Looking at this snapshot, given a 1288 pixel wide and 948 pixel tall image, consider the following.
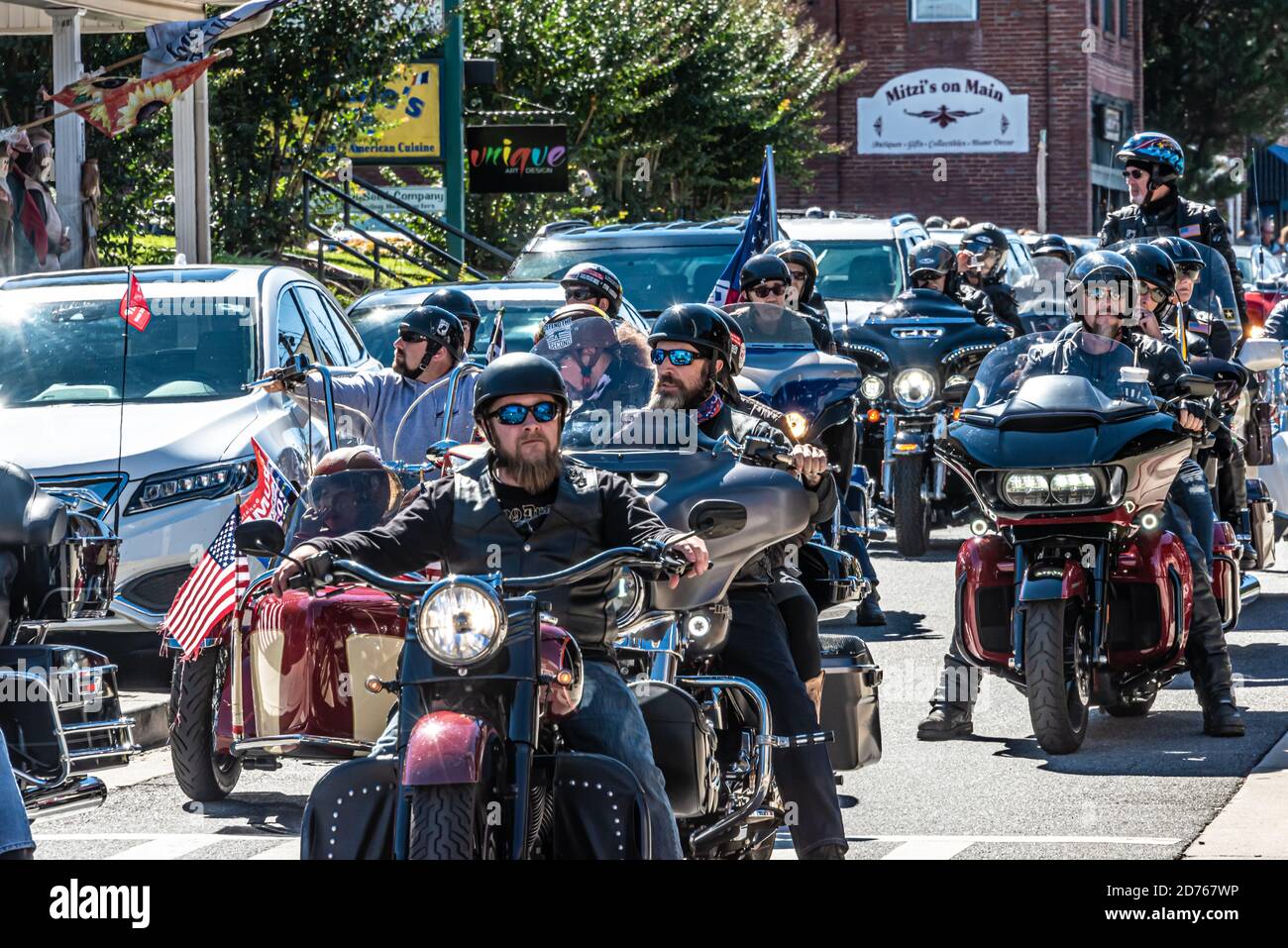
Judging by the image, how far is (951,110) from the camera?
45.1m

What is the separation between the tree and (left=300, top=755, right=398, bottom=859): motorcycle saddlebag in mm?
46683

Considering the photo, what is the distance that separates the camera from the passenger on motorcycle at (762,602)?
652cm

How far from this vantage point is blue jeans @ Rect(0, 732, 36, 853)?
14.5ft

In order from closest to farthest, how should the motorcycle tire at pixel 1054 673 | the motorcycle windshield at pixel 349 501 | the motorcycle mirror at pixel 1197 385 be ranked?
1. the motorcycle windshield at pixel 349 501
2. the motorcycle tire at pixel 1054 673
3. the motorcycle mirror at pixel 1197 385

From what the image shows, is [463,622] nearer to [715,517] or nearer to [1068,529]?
[715,517]

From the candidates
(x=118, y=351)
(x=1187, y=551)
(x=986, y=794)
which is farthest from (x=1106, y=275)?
(x=118, y=351)

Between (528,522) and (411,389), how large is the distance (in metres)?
4.18

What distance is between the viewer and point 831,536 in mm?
10836

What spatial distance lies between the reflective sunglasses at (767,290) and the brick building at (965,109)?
34552mm

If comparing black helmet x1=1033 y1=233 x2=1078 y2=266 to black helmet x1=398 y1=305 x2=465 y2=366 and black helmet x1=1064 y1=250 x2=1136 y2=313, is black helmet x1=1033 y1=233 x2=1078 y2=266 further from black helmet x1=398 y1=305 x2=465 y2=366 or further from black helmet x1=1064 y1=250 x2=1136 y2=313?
black helmet x1=398 y1=305 x2=465 y2=366

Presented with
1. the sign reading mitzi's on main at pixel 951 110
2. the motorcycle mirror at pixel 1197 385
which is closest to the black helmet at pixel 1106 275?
the motorcycle mirror at pixel 1197 385

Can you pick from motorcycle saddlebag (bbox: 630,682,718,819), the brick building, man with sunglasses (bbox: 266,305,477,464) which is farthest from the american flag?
the brick building

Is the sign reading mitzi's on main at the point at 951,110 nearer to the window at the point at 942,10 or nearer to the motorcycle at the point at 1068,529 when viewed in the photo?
the window at the point at 942,10

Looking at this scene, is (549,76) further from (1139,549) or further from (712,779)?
(712,779)
